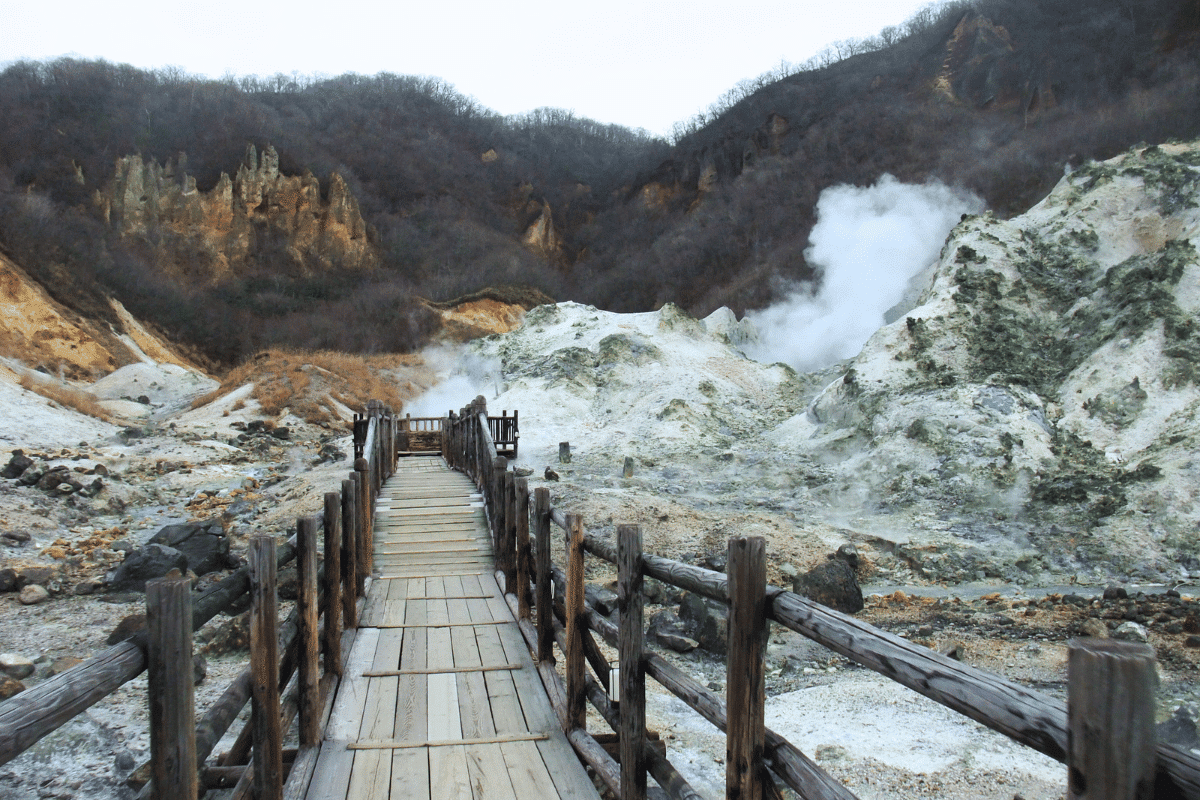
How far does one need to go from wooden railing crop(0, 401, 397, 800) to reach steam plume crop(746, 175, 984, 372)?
2118 centimetres

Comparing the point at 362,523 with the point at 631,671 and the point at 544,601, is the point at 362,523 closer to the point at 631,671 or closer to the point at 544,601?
the point at 544,601

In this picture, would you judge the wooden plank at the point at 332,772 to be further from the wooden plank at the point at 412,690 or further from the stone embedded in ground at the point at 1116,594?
the stone embedded in ground at the point at 1116,594

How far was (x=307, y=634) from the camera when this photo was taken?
3.67 m

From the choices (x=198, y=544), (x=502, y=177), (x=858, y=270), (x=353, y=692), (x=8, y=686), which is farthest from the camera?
Result: (x=502, y=177)

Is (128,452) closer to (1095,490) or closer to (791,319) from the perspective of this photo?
(1095,490)

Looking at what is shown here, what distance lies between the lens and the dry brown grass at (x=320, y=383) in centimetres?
2398

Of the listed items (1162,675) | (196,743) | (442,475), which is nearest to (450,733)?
(196,743)

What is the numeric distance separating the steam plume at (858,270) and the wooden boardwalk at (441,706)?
64.0 feet

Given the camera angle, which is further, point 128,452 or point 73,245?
point 73,245

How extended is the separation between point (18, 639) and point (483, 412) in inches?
243

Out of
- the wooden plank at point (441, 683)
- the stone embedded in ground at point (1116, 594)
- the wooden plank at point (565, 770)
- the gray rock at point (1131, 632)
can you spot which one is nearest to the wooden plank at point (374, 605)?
the wooden plank at point (441, 683)

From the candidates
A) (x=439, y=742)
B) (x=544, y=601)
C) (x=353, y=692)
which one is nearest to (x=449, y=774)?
(x=439, y=742)

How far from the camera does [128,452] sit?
1617 cm

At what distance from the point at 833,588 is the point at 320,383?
884 inches
